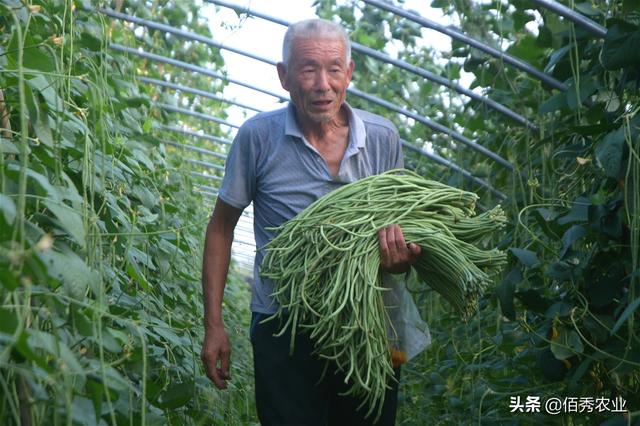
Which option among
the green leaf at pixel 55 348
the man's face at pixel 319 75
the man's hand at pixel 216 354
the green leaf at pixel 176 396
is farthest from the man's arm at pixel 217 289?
the green leaf at pixel 55 348

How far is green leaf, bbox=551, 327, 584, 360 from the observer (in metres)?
2.93

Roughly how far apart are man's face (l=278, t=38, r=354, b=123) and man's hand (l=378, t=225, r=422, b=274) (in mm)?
388

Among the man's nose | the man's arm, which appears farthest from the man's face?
the man's arm

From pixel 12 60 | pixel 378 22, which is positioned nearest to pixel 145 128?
pixel 378 22

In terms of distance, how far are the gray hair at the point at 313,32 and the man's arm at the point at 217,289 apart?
40cm

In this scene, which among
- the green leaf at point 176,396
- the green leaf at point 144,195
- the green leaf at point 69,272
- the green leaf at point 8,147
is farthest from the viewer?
the green leaf at point 144,195

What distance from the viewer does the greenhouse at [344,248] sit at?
1.71m

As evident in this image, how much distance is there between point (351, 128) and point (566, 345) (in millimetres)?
807

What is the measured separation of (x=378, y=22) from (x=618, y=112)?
261 cm

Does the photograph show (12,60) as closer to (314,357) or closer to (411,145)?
(314,357)

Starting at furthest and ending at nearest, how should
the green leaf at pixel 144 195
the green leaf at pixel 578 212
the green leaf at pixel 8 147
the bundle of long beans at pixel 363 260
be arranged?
the green leaf at pixel 144 195, the green leaf at pixel 578 212, the bundle of long beans at pixel 363 260, the green leaf at pixel 8 147

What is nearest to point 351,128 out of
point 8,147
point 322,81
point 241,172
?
point 322,81

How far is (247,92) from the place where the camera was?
6.63m

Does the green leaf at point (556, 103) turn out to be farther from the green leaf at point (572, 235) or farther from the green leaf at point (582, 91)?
the green leaf at point (572, 235)
